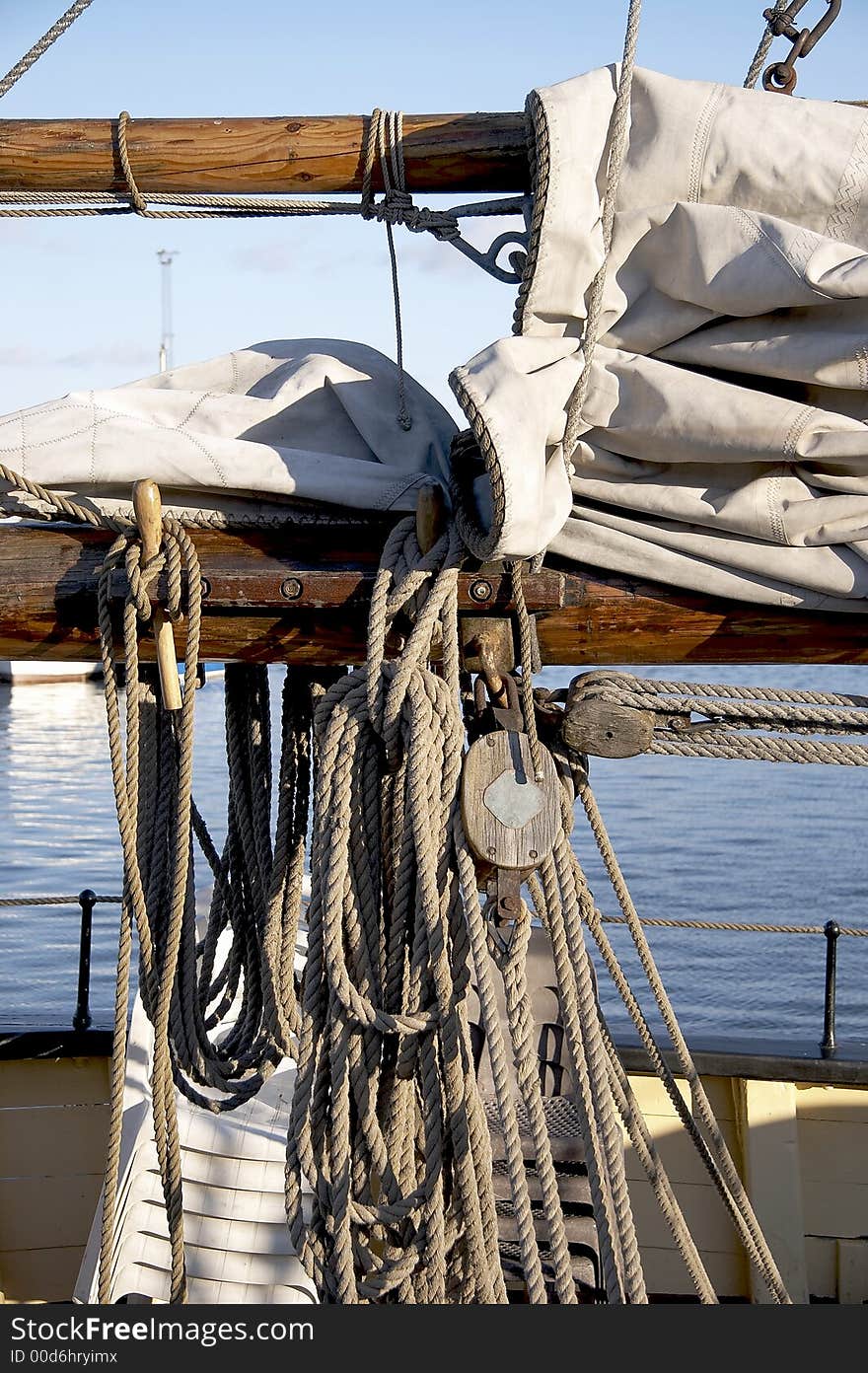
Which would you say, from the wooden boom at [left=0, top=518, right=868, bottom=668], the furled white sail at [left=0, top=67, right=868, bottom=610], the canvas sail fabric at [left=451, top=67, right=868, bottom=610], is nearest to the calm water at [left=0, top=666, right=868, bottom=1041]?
the wooden boom at [left=0, top=518, right=868, bottom=668]

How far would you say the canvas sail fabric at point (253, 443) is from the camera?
2285 millimetres

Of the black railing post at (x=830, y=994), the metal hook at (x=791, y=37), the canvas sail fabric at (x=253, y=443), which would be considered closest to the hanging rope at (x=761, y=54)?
the metal hook at (x=791, y=37)

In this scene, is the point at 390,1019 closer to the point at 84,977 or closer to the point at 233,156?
the point at 233,156

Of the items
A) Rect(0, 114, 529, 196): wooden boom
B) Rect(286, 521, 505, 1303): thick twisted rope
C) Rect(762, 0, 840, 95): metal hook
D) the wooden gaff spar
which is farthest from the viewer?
Rect(762, 0, 840, 95): metal hook

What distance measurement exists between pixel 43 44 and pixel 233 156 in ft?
2.22

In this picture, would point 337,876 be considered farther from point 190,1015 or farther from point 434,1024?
point 190,1015

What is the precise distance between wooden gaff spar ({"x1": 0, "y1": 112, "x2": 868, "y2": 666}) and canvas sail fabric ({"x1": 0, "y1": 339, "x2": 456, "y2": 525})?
0.25ft

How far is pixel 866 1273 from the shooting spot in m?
4.10

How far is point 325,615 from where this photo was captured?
2.32 metres

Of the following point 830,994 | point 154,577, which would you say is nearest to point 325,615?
point 154,577

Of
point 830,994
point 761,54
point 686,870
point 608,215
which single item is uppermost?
point 761,54

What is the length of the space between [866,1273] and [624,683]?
9.53ft

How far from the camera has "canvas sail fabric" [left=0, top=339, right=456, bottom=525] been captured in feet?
7.50

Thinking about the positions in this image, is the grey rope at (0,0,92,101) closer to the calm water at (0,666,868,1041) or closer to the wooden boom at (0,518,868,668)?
the wooden boom at (0,518,868,668)
